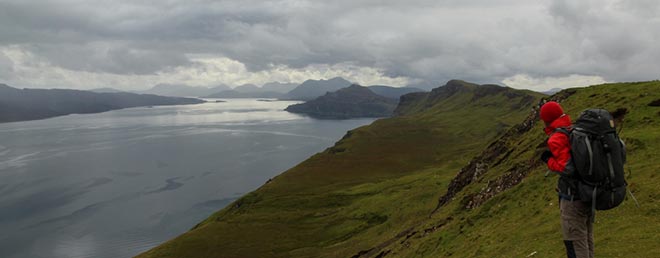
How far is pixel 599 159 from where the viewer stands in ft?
34.3

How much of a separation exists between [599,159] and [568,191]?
4.35 ft

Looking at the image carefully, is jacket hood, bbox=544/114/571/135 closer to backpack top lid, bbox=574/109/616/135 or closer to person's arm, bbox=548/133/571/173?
person's arm, bbox=548/133/571/173

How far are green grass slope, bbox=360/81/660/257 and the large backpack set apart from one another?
1097 mm

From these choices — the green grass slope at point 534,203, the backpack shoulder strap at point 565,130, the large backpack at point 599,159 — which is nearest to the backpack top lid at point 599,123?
the large backpack at point 599,159

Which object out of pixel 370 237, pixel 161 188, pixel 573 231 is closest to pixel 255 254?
pixel 370 237

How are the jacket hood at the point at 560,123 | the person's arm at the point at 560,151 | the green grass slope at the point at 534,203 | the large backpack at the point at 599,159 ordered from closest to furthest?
Answer: the large backpack at the point at 599,159 < the person's arm at the point at 560,151 < the jacket hood at the point at 560,123 < the green grass slope at the point at 534,203

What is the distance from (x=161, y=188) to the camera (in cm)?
17050

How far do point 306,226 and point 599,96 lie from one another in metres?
60.1

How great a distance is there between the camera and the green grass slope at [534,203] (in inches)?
766

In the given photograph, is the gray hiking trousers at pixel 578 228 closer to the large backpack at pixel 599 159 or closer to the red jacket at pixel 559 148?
the large backpack at pixel 599 159

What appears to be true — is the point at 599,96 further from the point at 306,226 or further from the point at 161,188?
the point at 161,188

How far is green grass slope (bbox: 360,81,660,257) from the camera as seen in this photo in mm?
19469

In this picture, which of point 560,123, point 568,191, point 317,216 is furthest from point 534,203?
point 317,216

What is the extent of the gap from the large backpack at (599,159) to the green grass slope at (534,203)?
1097mm
